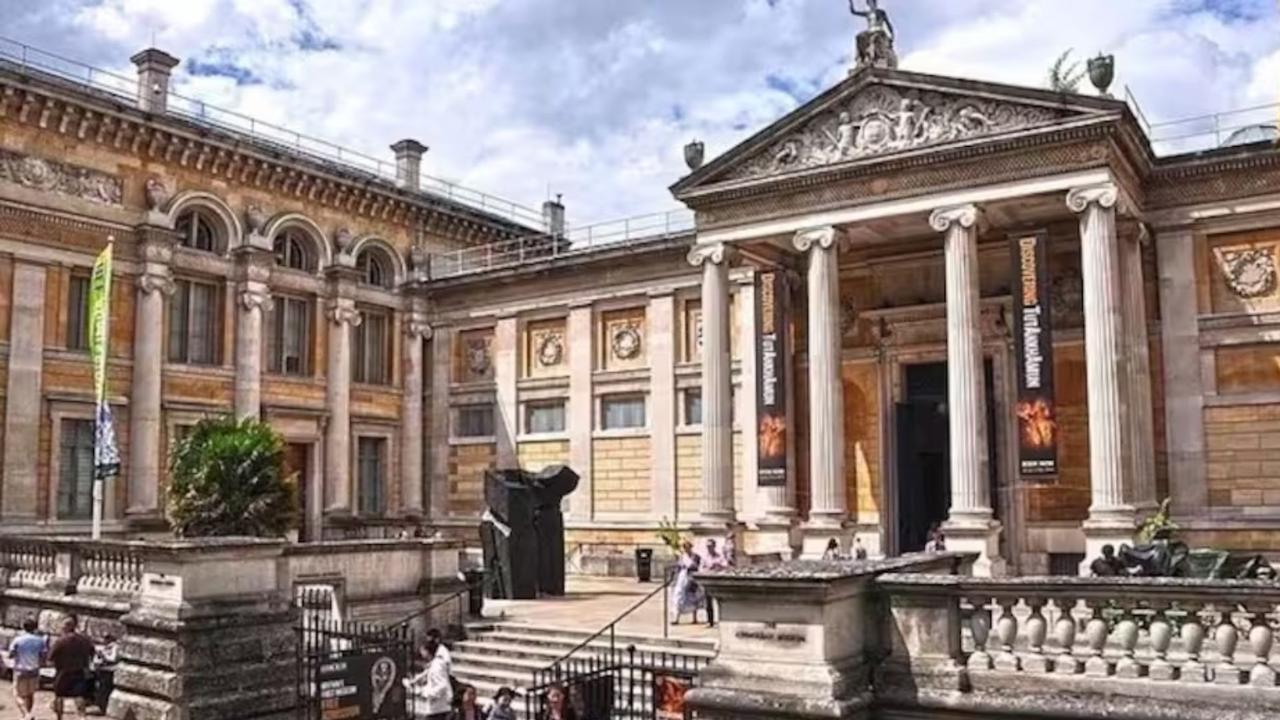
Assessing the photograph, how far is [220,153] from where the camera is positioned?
82.8 feet

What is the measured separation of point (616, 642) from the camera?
1514cm

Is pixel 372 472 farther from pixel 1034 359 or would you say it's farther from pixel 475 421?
pixel 1034 359

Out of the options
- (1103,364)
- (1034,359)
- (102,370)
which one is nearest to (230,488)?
(102,370)

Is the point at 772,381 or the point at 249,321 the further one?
the point at 249,321

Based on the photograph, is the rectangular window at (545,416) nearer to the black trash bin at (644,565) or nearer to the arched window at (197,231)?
the black trash bin at (644,565)

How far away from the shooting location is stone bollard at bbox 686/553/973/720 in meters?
6.89

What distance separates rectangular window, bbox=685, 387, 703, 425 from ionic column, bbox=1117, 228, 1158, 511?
9372 mm

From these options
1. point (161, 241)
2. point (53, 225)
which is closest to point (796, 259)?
point (161, 241)

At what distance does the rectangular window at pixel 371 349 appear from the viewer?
28.8 m

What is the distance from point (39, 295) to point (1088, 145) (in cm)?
1948

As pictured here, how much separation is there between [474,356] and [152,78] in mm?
9992

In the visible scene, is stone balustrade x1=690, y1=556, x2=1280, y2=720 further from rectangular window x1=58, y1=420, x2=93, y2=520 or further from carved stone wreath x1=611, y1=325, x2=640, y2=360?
carved stone wreath x1=611, y1=325, x2=640, y2=360

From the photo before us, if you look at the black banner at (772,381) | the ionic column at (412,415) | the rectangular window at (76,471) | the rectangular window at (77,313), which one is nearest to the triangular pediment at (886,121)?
the black banner at (772,381)

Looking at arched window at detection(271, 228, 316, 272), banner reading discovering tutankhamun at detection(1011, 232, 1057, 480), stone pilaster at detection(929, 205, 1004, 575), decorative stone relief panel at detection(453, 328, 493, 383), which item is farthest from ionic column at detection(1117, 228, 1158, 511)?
arched window at detection(271, 228, 316, 272)
